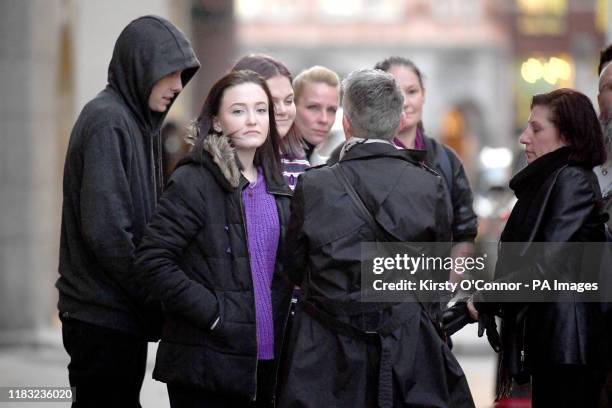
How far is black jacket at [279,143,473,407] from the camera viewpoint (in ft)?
16.2

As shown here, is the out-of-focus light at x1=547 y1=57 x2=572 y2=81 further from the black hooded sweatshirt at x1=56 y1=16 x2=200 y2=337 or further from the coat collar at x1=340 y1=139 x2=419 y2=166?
the coat collar at x1=340 y1=139 x2=419 y2=166

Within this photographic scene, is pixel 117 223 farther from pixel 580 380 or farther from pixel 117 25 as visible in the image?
pixel 117 25

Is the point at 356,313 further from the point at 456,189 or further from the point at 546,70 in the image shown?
the point at 546,70

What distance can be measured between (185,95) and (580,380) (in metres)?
12.8

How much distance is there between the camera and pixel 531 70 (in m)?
47.8

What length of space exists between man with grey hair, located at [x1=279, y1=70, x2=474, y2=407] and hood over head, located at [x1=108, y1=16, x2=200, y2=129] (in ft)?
3.13

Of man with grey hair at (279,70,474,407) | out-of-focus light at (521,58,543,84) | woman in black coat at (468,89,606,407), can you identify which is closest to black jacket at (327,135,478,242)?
woman in black coat at (468,89,606,407)

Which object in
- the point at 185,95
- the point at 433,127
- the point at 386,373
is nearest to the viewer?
the point at 386,373

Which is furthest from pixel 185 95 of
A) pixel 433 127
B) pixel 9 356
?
pixel 433 127

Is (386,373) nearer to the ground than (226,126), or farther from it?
nearer to the ground

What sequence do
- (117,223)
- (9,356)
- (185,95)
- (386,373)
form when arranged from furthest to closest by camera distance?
(185,95)
(9,356)
(117,223)
(386,373)

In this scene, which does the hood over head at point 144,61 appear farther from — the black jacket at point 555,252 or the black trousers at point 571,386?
the black trousers at point 571,386

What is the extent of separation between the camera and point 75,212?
550 cm

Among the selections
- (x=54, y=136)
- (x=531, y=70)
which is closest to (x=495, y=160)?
(x=54, y=136)
